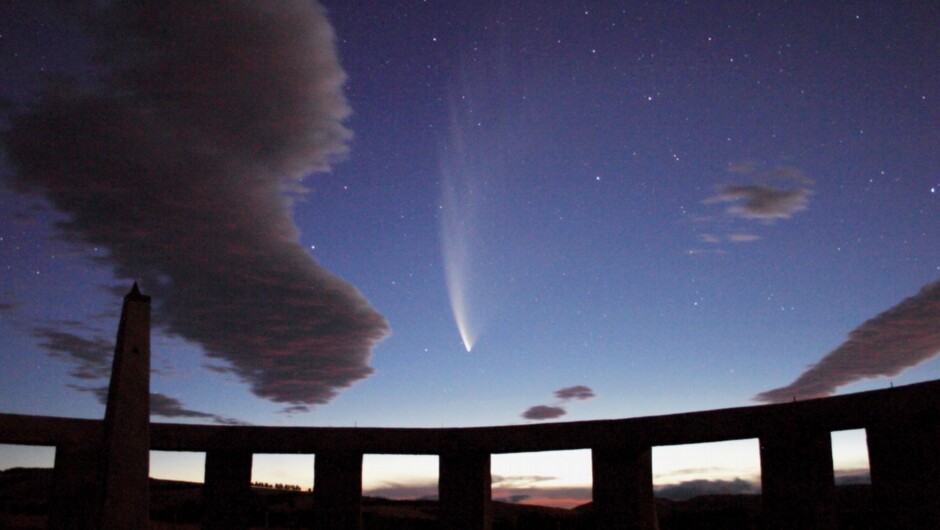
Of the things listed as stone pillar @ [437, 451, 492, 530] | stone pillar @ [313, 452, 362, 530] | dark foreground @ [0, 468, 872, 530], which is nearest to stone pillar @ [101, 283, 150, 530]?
stone pillar @ [313, 452, 362, 530]

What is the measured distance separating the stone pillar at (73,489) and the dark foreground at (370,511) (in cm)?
98

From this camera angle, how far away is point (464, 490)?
20922 mm

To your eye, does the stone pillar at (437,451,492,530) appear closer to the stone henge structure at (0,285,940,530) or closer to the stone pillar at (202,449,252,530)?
the stone henge structure at (0,285,940,530)

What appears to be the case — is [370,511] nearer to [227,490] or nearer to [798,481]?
[227,490]

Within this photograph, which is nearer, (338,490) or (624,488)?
(624,488)

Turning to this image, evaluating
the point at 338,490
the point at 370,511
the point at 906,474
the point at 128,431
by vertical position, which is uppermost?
the point at 128,431

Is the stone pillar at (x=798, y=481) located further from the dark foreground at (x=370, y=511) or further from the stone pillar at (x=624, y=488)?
the dark foreground at (x=370, y=511)

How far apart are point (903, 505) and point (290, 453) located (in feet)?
52.4

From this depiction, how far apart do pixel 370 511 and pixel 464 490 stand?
25.2m

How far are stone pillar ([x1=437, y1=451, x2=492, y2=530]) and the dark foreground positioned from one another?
3.10 metres

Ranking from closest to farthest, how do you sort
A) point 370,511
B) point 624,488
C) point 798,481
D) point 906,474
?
point 906,474 < point 798,481 < point 624,488 < point 370,511

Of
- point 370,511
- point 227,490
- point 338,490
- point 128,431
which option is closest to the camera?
point 128,431

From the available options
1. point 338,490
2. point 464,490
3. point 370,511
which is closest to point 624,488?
point 464,490

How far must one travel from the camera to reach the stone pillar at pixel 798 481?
55.0ft
